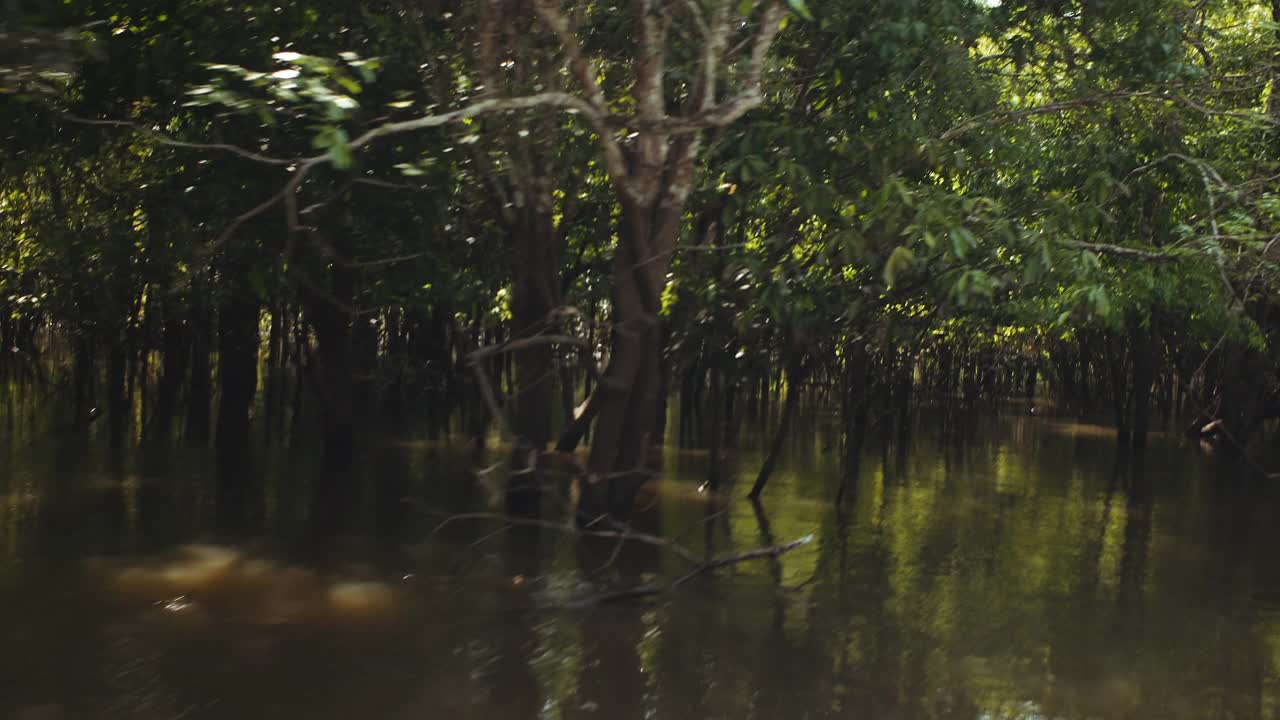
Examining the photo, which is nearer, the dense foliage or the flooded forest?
the flooded forest

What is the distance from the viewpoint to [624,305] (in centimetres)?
716

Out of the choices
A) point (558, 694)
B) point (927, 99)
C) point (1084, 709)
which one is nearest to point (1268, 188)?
point (927, 99)

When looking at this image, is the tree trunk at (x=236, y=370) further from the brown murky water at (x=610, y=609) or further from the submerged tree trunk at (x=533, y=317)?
the submerged tree trunk at (x=533, y=317)

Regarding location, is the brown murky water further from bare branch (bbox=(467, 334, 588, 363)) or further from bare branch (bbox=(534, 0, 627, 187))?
bare branch (bbox=(534, 0, 627, 187))

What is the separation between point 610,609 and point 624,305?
67.3 inches

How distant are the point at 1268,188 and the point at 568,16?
5.42 metres

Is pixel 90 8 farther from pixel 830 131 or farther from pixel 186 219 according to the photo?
pixel 830 131

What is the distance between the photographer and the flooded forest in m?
5.70

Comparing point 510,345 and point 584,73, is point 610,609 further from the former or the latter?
point 584,73

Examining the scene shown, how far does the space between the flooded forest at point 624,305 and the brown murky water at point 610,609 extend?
36 millimetres

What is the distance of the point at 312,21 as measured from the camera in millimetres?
7293

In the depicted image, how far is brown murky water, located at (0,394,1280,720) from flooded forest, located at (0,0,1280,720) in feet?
0.12

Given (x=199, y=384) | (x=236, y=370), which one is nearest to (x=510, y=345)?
(x=236, y=370)

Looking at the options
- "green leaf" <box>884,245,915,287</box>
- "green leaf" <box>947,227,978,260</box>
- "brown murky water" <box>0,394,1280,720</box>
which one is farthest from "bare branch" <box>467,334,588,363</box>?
"green leaf" <box>947,227,978,260</box>
